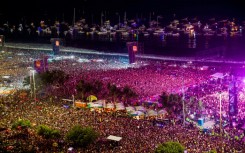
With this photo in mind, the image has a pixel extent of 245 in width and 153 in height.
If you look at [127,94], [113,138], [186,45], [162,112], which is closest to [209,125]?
[162,112]

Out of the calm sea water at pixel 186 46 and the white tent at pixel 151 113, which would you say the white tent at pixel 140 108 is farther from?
the calm sea water at pixel 186 46

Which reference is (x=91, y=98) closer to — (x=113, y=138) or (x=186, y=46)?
(x=113, y=138)

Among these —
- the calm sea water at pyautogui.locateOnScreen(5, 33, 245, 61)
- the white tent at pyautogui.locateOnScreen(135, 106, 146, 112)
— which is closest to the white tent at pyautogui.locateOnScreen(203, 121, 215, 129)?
the white tent at pyautogui.locateOnScreen(135, 106, 146, 112)

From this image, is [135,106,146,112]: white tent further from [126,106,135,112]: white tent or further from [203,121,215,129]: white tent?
[203,121,215,129]: white tent

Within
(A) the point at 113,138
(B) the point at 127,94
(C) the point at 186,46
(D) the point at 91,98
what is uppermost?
(C) the point at 186,46

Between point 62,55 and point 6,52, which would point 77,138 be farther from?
point 6,52

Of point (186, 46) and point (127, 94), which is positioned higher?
point (186, 46)

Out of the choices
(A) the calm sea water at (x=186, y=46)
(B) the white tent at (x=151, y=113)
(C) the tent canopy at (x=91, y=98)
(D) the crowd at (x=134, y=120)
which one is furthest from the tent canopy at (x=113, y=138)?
(A) the calm sea water at (x=186, y=46)

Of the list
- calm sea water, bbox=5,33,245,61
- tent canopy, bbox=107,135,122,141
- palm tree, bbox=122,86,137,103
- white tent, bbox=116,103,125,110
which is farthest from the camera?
calm sea water, bbox=5,33,245,61

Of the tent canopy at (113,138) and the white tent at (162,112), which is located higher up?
the white tent at (162,112)
